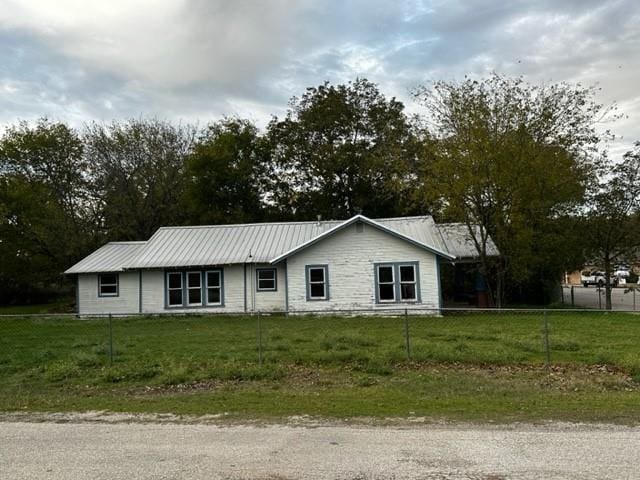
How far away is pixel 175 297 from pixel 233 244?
12.7 feet

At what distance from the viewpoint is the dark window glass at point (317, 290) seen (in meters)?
24.3

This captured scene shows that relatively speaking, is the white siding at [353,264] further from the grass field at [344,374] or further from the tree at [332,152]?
the tree at [332,152]

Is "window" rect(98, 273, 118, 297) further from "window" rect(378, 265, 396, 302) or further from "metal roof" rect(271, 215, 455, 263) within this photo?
"window" rect(378, 265, 396, 302)

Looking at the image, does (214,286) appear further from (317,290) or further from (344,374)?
(344,374)

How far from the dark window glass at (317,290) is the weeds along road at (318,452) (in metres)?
17.0

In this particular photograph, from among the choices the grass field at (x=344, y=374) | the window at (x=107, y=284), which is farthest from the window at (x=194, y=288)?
the grass field at (x=344, y=374)

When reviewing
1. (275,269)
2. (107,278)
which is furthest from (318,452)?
(107,278)

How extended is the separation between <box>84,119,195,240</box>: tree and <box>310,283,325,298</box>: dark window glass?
1782 cm

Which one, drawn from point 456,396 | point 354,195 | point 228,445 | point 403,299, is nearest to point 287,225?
point 403,299

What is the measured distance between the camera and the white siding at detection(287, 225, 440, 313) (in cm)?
2381

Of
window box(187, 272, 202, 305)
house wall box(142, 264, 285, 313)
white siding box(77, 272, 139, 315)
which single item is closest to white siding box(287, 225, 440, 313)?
house wall box(142, 264, 285, 313)

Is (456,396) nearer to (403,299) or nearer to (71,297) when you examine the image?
(403,299)

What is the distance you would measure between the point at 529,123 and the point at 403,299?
10.1 m

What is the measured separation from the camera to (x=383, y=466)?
220 inches
